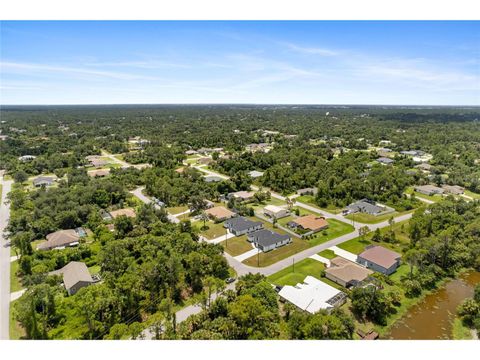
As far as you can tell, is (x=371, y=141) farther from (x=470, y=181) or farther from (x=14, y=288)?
(x=14, y=288)

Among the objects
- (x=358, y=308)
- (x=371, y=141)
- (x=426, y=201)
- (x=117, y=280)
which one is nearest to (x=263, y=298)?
(x=358, y=308)

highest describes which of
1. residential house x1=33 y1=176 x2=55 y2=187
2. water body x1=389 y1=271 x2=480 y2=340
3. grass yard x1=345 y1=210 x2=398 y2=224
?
residential house x1=33 y1=176 x2=55 y2=187

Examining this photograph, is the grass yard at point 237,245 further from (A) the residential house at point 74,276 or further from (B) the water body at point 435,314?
(B) the water body at point 435,314

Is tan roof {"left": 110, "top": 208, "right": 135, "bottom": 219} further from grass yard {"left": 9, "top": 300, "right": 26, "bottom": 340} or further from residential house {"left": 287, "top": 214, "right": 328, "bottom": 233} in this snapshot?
residential house {"left": 287, "top": 214, "right": 328, "bottom": 233}

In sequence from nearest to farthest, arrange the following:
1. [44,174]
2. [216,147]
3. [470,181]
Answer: [470,181], [44,174], [216,147]

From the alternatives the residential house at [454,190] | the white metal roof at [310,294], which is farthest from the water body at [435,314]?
the residential house at [454,190]

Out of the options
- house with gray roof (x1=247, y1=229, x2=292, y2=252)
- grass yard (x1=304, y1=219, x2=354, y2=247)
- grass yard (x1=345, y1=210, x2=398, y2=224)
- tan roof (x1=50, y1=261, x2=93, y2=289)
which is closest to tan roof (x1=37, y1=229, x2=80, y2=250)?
tan roof (x1=50, y1=261, x2=93, y2=289)
